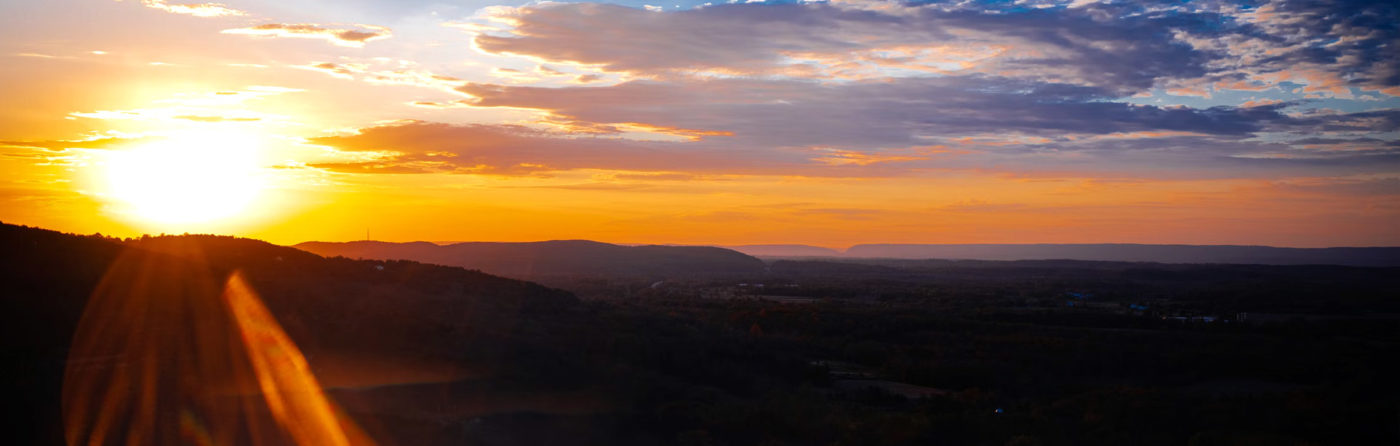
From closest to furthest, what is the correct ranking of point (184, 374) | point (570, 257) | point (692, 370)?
point (184, 374), point (692, 370), point (570, 257)

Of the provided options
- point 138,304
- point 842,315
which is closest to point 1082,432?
point 138,304

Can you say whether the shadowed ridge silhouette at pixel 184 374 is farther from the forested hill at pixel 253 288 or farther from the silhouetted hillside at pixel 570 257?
the silhouetted hillside at pixel 570 257

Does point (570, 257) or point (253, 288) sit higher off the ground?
point (253, 288)

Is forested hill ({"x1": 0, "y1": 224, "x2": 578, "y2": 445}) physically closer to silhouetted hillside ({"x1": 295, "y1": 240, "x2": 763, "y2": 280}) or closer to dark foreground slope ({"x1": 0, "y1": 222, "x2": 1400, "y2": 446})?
dark foreground slope ({"x1": 0, "y1": 222, "x2": 1400, "y2": 446})

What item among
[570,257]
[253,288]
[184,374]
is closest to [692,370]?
[253,288]

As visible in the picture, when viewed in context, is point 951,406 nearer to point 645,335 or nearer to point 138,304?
point 645,335

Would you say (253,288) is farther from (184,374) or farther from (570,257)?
(570,257)

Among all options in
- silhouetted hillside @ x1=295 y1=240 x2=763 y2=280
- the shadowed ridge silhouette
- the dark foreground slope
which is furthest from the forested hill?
silhouetted hillside @ x1=295 y1=240 x2=763 y2=280

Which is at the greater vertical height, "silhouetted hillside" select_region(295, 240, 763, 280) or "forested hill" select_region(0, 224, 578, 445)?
"forested hill" select_region(0, 224, 578, 445)
